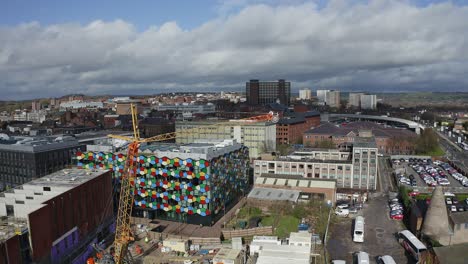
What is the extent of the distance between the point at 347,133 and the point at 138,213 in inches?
2150

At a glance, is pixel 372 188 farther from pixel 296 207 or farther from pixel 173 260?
pixel 173 260

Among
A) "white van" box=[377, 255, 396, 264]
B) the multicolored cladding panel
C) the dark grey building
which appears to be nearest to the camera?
"white van" box=[377, 255, 396, 264]

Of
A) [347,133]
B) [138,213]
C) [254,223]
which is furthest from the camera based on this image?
[347,133]

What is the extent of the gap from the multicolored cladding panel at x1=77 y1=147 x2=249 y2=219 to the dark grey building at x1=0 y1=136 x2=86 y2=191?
8018 millimetres

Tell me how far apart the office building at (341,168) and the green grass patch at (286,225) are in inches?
483

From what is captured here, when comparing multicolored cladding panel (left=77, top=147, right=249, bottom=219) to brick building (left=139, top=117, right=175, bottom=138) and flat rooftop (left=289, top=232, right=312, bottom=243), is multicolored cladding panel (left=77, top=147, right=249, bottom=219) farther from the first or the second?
brick building (left=139, top=117, right=175, bottom=138)

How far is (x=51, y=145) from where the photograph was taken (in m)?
49.6

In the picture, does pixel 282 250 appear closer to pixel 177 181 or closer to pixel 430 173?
pixel 177 181

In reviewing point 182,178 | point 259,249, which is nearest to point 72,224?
point 182,178

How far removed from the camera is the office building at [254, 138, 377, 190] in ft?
161

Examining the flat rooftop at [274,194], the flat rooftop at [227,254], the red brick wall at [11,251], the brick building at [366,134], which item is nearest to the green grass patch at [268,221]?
the flat rooftop at [274,194]

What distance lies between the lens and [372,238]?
1367 inches

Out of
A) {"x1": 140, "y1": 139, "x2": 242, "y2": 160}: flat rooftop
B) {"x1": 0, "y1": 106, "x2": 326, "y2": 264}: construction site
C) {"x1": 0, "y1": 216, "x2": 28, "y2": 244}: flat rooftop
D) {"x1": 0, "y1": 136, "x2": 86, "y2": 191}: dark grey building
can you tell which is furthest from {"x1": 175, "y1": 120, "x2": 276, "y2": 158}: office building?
{"x1": 0, "y1": 216, "x2": 28, "y2": 244}: flat rooftop

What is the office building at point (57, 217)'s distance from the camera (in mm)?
23822
